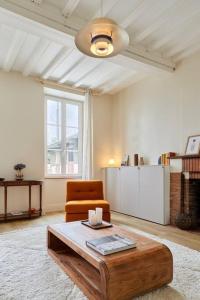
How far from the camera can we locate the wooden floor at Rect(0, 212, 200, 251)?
9.84ft

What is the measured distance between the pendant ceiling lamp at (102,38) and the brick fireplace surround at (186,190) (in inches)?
93.2

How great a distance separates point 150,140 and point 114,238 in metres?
3.10

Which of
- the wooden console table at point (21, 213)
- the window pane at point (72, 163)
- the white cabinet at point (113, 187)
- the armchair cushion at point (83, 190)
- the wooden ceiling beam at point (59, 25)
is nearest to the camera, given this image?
the wooden ceiling beam at point (59, 25)

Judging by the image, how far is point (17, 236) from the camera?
3.12m

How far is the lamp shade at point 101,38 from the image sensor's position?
1879 mm

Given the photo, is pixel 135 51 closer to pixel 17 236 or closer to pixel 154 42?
pixel 154 42

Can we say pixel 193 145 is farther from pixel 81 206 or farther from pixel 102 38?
pixel 102 38

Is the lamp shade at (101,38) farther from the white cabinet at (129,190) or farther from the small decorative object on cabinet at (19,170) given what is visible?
the small decorative object on cabinet at (19,170)

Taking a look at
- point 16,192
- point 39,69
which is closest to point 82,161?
point 16,192

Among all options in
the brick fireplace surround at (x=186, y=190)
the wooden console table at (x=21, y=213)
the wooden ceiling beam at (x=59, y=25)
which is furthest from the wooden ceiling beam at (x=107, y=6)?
the wooden console table at (x=21, y=213)

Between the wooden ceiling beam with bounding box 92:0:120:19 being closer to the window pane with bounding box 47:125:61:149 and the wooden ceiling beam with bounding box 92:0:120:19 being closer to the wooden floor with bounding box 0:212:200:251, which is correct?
the window pane with bounding box 47:125:61:149

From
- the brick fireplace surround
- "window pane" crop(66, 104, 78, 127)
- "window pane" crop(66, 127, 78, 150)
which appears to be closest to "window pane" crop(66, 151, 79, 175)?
"window pane" crop(66, 127, 78, 150)

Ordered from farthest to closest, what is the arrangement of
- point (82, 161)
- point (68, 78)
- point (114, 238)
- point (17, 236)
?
point (82, 161) → point (68, 78) → point (17, 236) → point (114, 238)

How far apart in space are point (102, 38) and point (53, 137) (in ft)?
12.0
